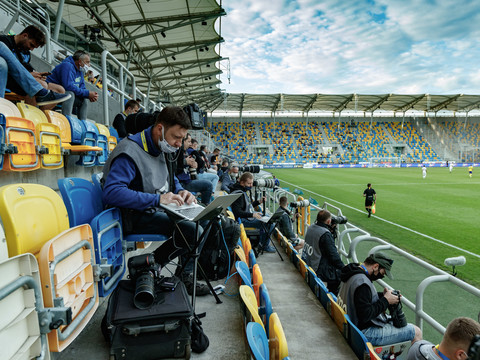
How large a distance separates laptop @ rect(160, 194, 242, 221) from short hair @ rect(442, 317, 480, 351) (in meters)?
1.52

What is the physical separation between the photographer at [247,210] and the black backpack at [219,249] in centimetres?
207

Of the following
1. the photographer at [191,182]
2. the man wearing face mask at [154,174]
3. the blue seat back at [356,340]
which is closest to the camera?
the man wearing face mask at [154,174]

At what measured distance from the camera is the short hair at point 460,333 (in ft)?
5.87

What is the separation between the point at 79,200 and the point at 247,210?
362 cm

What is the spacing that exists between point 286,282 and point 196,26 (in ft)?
50.4

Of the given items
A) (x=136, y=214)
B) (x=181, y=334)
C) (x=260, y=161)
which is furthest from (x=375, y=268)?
(x=260, y=161)

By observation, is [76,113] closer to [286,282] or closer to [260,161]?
[286,282]

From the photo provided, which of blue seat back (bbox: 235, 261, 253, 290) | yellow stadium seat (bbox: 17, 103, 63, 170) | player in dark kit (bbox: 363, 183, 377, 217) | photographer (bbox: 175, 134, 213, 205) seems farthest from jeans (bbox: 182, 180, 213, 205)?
player in dark kit (bbox: 363, 183, 377, 217)

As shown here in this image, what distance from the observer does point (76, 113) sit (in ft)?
14.6

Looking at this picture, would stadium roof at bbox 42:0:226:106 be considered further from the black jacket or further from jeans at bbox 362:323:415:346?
jeans at bbox 362:323:415:346

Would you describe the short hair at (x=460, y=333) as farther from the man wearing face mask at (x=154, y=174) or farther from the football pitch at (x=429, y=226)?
the football pitch at (x=429, y=226)

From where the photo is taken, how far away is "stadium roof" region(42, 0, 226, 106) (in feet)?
44.0

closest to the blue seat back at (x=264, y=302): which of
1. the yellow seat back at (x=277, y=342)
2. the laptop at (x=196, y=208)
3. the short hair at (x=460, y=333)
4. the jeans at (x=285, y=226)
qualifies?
the yellow seat back at (x=277, y=342)

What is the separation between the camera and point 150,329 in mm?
1697
